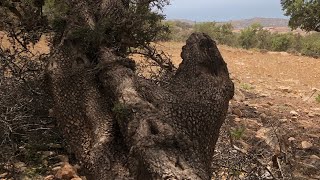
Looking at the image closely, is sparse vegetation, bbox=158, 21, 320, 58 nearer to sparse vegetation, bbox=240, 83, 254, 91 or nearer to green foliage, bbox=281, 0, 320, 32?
sparse vegetation, bbox=240, 83, 254, 91

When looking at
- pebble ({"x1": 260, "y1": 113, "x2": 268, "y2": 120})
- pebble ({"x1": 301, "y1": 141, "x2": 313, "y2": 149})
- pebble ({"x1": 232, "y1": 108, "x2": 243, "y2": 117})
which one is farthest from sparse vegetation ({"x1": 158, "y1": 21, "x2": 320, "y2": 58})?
pebble ({"x1": 301, "y1": 141, "x2": 313, "y2": 149})

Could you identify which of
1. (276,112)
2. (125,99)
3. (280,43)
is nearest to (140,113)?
(125,99)

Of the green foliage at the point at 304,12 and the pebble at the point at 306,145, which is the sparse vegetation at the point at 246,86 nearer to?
the green foliage at the point at 304,12

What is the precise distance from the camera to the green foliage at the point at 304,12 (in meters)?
9.40

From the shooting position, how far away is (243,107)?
28.0 feet

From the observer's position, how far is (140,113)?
3.79 metres

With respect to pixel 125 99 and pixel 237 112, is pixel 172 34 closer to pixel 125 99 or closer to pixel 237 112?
pixel 237 112

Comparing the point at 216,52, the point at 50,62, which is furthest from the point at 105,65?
the point at 216,52

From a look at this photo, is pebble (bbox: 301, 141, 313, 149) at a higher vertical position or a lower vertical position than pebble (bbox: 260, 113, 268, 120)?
lower

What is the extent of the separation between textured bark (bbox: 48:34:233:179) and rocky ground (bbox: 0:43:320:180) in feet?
1.47

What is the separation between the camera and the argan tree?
11.5ft

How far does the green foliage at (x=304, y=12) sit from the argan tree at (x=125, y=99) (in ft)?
16.0

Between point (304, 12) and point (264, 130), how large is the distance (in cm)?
387

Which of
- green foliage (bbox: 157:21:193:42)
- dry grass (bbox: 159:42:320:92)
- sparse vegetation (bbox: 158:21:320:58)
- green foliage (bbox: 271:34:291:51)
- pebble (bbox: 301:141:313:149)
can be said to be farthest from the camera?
sparse vegetation (bbox: 158:21:320:58)
